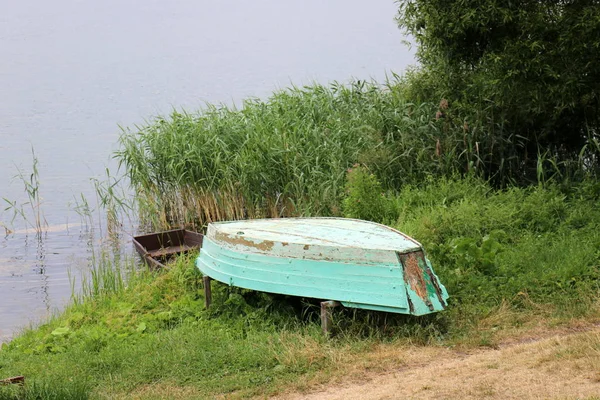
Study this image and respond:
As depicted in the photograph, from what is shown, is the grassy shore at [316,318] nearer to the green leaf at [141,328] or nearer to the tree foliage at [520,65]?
the green leaf at [141,328]

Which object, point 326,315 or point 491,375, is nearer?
point 491,375

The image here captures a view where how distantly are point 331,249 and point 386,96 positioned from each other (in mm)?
6404

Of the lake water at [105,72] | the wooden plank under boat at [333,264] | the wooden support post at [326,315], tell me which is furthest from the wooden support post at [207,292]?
the lake water at [105,72]

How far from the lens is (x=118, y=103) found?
28.3 meters

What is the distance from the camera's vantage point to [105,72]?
33.0 meters

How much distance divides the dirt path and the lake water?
5613 mm

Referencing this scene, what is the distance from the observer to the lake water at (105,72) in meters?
15.1

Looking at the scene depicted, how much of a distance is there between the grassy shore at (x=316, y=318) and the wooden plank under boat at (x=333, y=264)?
30 centimetres

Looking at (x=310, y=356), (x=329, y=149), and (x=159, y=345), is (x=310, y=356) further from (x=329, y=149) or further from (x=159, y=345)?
(x=329, y=149)

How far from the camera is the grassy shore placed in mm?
6301

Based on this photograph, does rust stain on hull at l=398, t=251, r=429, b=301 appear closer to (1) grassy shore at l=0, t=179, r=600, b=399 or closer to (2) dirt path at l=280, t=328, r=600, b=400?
(1) grassy shore at l=0, t=179, r=600, b=399

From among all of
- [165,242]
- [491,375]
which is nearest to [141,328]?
[491,375]

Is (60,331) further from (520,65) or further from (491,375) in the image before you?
(520,65)

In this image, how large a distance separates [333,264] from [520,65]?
419cm
